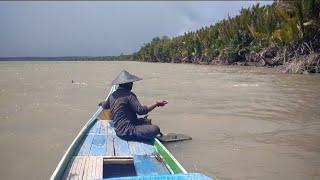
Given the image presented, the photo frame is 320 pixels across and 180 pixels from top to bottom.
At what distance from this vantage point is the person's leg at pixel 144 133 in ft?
20.2

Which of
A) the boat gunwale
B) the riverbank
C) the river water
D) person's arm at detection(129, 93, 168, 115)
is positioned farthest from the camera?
the riverbank

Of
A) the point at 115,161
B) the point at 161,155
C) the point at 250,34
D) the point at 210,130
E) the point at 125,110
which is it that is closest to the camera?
the point at 115,161

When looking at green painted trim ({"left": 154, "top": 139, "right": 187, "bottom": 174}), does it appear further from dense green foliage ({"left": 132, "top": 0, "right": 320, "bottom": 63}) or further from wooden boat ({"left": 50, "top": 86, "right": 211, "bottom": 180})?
dense green foliage ({"left": 132, "top": 0, "right": 320, "bottom": 63})

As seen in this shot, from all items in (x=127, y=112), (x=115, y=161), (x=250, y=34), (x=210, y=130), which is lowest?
(x=210, y=130)

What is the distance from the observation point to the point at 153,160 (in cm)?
522

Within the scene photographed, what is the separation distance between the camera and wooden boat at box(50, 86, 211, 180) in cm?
446

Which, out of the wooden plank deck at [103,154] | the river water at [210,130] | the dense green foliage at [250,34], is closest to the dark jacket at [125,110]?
the wooden plank deck at [103,154]

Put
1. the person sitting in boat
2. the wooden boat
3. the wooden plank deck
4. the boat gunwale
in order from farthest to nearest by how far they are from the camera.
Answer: the person sitting in boat
the wooden plank deck
the wooden boat
the boat gunwale

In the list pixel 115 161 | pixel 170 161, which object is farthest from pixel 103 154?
pixel 170 161

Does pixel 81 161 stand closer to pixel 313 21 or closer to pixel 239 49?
pixel 313 21

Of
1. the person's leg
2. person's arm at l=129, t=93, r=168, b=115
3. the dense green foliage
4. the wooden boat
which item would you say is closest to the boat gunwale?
the wooden boat

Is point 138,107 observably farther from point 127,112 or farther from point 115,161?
point 115,161

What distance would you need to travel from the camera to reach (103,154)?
5445 millimetres

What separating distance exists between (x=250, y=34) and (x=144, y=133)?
119 feet
